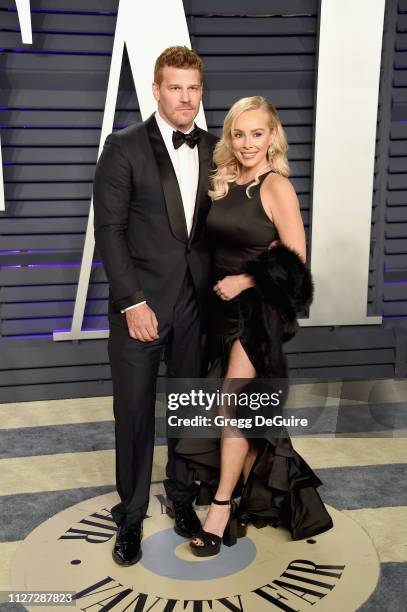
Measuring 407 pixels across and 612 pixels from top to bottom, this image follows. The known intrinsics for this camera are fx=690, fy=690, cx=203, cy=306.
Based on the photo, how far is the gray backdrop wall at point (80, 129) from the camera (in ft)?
13.2

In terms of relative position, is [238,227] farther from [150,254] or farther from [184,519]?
[184,519]

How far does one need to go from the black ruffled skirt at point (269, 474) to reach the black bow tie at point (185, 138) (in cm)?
60

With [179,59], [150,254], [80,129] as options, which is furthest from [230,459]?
[80,129]

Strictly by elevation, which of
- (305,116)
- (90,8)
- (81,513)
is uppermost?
(90,8)

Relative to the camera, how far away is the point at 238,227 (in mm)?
2498

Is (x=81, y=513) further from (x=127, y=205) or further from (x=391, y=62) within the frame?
(x=391, y=62)

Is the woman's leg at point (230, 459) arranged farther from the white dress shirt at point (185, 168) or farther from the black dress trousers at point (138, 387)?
the white dress shirt at point (185, 168)

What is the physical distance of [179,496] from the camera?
2797 millimetres

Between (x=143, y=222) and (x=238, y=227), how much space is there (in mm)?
Answer: 344

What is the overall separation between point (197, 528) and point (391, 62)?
3.18 metres

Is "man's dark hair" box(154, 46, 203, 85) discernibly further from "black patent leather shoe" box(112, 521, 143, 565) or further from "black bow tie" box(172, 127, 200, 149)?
"black patent leather shoe" box(112, 521, 143, 565)

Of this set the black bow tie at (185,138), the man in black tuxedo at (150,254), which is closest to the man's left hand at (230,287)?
the man in black tuxedo at (150,254)

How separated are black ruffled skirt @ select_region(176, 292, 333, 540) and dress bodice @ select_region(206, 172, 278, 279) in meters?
0.18

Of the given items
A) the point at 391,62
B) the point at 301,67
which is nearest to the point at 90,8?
the point at 301,67
